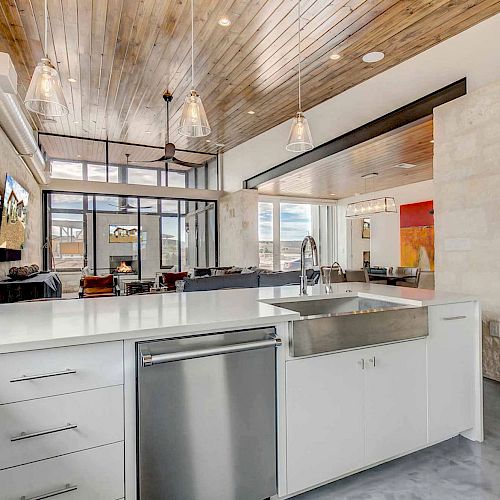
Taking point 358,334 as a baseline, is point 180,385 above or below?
below

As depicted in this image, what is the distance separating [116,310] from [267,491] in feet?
3.53

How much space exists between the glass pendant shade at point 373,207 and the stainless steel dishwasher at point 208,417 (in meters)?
5.85

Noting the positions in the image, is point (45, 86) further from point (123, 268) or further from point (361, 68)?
point (123, 268)

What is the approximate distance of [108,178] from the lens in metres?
8.51

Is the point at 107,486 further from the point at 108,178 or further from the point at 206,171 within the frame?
the point at 206,171

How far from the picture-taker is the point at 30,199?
20.7ft

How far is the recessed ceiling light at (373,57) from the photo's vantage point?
13.0 feet

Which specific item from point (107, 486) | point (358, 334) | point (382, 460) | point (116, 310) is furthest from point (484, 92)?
point (107, 486)

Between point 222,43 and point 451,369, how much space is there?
360 cm

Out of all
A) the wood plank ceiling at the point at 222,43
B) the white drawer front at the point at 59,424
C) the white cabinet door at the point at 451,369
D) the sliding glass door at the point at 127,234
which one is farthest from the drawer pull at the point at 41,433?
the sliding glass door at the point at 127,234

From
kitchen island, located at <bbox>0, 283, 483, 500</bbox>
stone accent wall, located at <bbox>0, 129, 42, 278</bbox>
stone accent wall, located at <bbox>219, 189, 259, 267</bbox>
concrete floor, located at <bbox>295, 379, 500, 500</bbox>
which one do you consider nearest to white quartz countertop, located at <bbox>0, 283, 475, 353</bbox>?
kitchen island, located at <bbox>0, 283, 483, 500</bbox>

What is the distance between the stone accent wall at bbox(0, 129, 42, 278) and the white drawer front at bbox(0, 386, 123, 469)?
13.1 feet

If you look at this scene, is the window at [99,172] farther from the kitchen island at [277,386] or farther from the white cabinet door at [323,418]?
the white cabinet door at [323,418]

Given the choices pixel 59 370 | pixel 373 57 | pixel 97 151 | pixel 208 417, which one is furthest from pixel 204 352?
pixel 97 151
